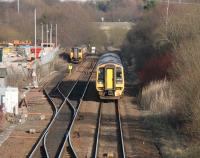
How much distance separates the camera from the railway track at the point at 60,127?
18641 millimetres

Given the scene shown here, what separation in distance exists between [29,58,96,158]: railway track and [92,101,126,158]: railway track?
120cm

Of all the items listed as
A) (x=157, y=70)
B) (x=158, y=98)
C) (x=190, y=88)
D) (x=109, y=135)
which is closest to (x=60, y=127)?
(x=109, y=135)

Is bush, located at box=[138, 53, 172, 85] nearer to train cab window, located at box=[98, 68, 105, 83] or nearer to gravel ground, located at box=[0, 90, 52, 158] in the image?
train cab window, located at box=[98, 68, 105, 83]

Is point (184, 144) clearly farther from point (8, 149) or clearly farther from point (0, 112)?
point (0, 112)

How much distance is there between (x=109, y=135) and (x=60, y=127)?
100 inches

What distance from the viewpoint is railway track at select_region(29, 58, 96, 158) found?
18641 millimetres

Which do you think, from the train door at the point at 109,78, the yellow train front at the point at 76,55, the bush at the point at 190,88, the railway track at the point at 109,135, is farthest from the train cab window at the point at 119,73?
the yellow train front at the point at 76,55

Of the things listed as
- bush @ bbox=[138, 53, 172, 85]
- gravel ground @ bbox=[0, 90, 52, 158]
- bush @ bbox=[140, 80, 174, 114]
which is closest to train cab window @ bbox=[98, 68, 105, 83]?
bush @ bbox=[140, 80, 174, 114]

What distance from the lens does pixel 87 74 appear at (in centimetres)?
5412

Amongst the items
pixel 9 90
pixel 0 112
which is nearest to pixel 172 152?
pixel 0 112

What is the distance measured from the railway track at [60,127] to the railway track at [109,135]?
3.95 ft

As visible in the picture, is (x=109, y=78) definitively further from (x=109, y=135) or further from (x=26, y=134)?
(x=26, y=134)

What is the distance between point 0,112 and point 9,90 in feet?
8.51

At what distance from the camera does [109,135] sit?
2214 cm
